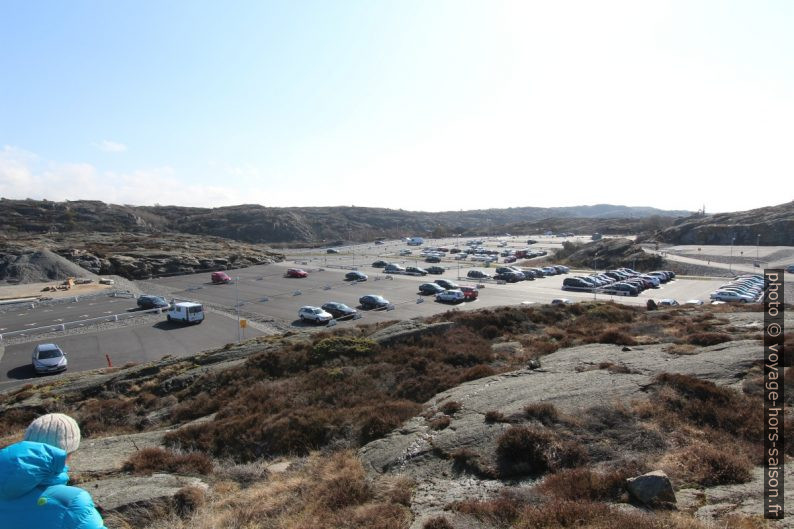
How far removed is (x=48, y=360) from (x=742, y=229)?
100190mm

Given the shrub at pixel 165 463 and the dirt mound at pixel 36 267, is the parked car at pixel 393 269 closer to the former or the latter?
the dirt mound at pixel 36 267

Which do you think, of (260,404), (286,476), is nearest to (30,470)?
(286,476)

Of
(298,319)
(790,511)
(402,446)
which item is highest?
(790,511)

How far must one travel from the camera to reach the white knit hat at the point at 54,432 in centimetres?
342

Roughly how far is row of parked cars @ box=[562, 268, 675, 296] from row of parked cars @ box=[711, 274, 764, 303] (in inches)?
261

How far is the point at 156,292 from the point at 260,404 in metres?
45.0

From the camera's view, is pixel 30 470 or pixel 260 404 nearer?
pixel 30 470

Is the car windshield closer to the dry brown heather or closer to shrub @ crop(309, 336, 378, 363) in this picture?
the dry brown heather

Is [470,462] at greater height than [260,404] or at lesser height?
greater

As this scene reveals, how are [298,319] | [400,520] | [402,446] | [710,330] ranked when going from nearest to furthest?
[400,520], [402,446], [710,330], [298,319]

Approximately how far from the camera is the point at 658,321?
2228 centimetres

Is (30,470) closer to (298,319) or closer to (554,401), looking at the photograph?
(554,401)

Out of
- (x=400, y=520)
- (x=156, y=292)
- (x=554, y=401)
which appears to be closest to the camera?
(x=400, y=520)

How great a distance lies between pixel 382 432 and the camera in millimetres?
10758
